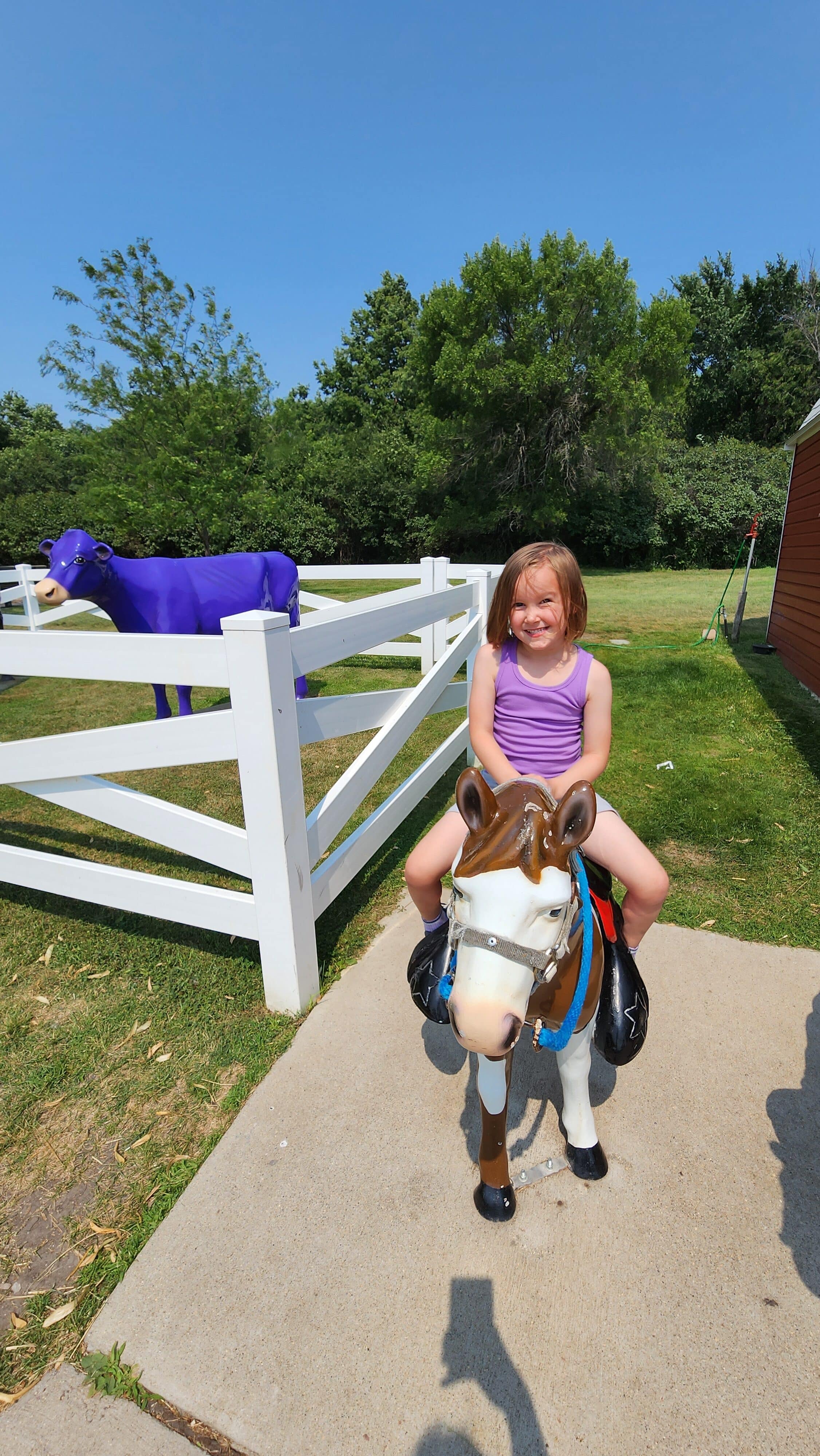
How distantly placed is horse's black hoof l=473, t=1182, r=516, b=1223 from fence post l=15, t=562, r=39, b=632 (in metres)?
8.45

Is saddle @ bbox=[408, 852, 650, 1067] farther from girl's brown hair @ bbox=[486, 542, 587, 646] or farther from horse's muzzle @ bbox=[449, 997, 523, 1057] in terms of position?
girl's brown hair @ bbox=[486, 542, 587, 646]

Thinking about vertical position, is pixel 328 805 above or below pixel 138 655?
below

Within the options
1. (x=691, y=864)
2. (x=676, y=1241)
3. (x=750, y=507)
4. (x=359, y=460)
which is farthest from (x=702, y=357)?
(x=676, y=1241)

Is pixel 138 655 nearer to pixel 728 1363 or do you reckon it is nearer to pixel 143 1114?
pixel 143 1114

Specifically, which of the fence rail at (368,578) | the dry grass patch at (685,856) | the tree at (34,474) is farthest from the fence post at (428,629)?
the tree at (34,474)

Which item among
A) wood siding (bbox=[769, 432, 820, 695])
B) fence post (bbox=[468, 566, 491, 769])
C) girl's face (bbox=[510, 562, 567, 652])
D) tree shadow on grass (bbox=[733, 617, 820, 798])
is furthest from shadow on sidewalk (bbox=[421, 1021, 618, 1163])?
wood siding (bbox=[769, 432, 820, 695])

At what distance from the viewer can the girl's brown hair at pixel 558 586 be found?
7.04ft

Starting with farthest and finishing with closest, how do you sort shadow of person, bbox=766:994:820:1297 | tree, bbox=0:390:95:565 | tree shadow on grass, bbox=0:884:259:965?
tree, bbox=0:390:95:565 → tree shadow on grass, bbox=0:884:259:965 → shadow of person, bbox=766:994:820:1297

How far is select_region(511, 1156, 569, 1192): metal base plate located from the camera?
1.98m

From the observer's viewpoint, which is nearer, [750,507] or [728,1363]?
[728,1363]

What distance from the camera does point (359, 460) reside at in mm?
24406

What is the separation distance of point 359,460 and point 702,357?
25.2 meters

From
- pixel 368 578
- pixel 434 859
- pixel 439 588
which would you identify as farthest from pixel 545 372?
pixel 434 859

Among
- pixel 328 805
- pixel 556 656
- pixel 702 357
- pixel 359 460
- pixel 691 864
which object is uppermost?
pixel 702 357
